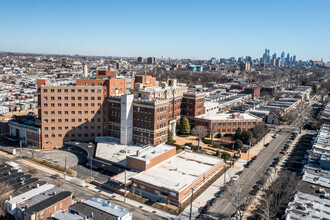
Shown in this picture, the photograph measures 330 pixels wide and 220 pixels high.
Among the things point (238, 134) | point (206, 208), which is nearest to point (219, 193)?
point (206, 208)

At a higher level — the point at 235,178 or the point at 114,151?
the point at 114,151

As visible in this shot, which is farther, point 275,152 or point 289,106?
point 289,106

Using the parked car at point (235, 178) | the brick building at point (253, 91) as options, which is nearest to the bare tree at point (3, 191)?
the parked car at point (235, 178)

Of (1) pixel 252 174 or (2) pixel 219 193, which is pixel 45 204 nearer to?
(2) pixel 219 193

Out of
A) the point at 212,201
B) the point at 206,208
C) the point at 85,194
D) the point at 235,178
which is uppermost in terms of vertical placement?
the point at 235,178

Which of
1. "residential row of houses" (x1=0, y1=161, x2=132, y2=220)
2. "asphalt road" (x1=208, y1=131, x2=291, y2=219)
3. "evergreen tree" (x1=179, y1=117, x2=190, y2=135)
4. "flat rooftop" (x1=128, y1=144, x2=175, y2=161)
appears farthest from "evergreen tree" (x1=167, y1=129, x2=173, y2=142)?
"residential row of houses" (x1=0, y1=161, x2=132, y2=220)

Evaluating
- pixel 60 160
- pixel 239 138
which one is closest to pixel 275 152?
pixel 239 138

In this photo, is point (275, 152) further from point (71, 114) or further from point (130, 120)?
point (71, 114)
